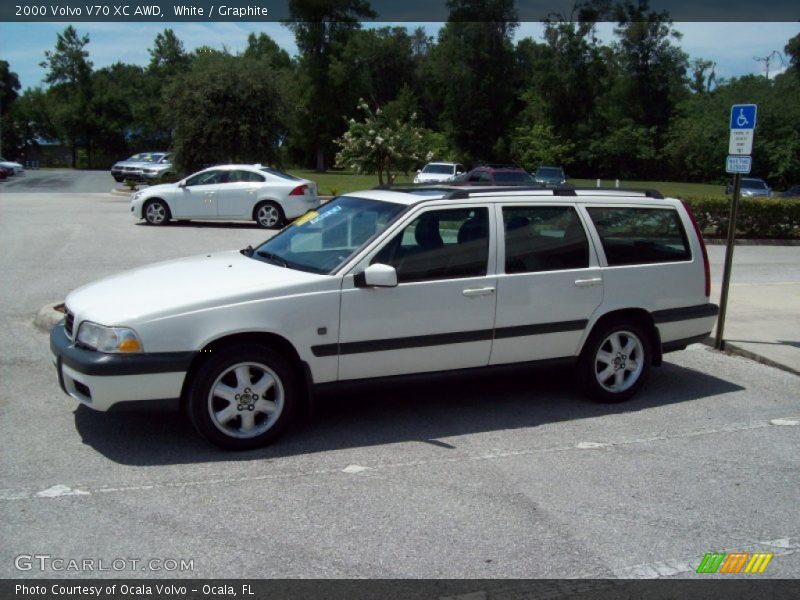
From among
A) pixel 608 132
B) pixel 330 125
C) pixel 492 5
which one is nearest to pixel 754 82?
pixel 608 132

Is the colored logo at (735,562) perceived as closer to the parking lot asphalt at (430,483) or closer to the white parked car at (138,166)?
the parking lot asphalt at (430,483)

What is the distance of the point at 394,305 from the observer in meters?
5.49

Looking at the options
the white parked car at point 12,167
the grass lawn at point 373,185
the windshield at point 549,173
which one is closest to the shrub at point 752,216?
the grass lawn at point 373,185

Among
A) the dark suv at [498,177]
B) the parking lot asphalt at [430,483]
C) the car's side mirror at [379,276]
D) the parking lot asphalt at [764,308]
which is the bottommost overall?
the parking lot asphalt at [430,483]

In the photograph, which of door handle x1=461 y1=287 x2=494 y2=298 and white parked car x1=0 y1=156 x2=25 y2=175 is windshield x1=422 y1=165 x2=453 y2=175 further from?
door handle x1=461 y1=287 x2=494 y2=298

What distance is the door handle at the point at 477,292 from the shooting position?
18.8 ft

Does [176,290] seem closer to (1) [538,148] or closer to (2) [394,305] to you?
(2) [394,305]

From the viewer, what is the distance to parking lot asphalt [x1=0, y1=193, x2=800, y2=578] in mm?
3930

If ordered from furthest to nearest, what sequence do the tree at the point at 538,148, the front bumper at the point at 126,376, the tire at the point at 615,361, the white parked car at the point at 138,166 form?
the tree at the point at 538,148, the white parked car at the point at 138,166, the tire at the point at 615,361, the front bumper at the point at 126,376

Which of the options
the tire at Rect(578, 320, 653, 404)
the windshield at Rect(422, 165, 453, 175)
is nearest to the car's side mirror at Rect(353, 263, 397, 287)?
the tire at Rect(578, 320, 653, 404)

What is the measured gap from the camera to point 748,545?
4133 millimetres

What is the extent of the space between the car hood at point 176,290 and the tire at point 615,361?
239 cm

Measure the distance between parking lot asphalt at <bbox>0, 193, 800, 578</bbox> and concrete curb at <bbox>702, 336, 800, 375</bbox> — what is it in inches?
22.0

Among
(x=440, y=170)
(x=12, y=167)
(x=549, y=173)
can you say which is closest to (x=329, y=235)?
(x=440, y=170)
